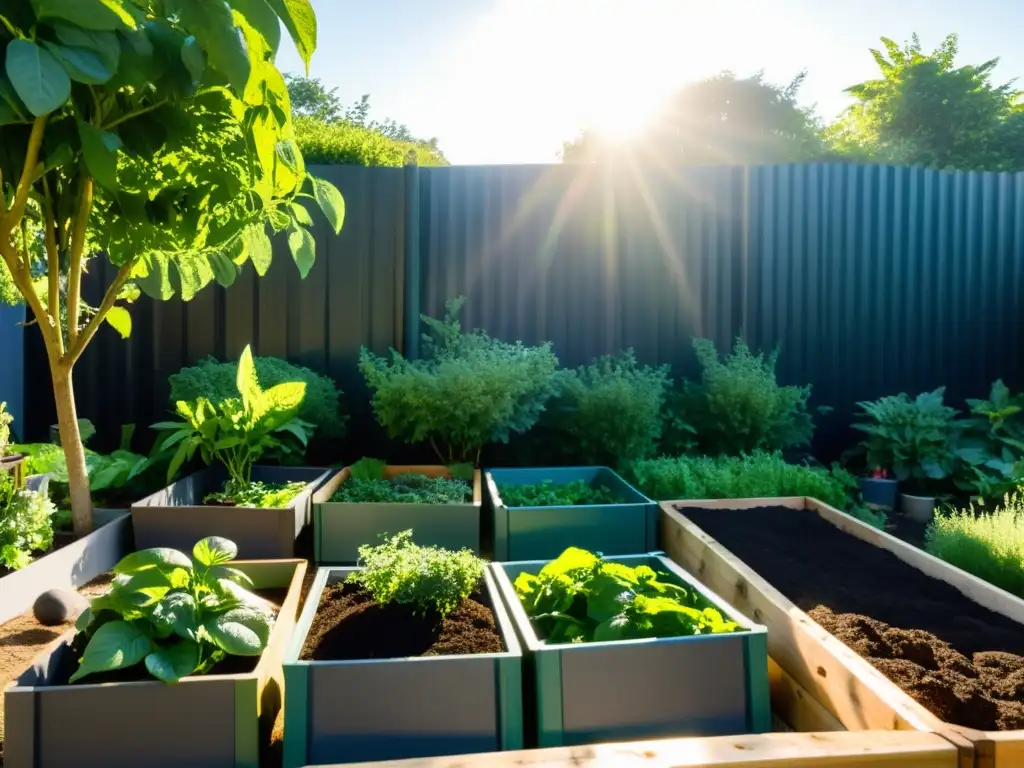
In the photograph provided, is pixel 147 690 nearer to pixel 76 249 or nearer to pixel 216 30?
pixel 216 30

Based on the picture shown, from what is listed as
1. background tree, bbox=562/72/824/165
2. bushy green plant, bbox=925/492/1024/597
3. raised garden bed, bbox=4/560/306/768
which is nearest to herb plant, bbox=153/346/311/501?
raised garden bed, bbox=4/560/306/768

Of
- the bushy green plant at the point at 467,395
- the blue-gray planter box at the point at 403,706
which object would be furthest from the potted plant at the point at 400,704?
the bushy green plant at the point at 467,395

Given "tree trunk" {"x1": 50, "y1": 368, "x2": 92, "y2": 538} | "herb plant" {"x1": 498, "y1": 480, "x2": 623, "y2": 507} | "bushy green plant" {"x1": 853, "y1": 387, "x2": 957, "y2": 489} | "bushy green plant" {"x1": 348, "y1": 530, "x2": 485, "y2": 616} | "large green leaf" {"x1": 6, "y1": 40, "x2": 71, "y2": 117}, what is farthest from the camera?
"bushy green plant" {"x1": 853, "y1": 387, "x2": 957, "y2": 489}

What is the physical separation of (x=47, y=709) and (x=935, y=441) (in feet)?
16.4

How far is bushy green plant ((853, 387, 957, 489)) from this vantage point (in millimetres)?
4867

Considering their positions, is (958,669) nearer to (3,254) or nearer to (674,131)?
(3,254)

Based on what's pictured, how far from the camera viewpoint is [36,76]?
5.47 feet

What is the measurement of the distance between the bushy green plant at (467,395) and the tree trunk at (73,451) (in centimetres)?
154

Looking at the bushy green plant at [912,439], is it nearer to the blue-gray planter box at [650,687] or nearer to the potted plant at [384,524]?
the potted plant at [384,524]

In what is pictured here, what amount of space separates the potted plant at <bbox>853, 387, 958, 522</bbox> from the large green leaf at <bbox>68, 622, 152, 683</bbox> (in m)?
4.47

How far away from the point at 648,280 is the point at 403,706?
4217 millimetres

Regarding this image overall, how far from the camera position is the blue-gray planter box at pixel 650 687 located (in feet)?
6.08

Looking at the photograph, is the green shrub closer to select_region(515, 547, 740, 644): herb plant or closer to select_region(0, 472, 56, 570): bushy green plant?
select_region(0, 472, 56, 570): bushy green plant

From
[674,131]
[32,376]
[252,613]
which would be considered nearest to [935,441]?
[252,613]
